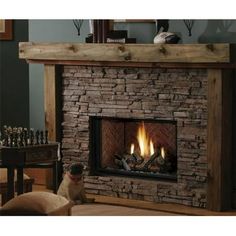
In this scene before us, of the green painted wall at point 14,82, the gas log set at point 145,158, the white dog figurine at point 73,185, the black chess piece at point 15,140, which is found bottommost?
the white dog figurine at point 73,185

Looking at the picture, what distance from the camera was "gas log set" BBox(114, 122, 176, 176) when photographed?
5762mm

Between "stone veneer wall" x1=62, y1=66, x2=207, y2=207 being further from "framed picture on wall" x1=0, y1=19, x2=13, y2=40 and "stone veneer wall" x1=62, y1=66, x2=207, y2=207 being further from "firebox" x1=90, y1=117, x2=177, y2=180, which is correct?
"framed picture on wall" x1=0, y1=19, x2=13, y2=40

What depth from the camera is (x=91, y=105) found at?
5992mm

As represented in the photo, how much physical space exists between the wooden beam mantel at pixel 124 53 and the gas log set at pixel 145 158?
0.56 metres

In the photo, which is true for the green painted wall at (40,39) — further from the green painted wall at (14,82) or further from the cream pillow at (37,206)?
the cream pillow at (37,206)

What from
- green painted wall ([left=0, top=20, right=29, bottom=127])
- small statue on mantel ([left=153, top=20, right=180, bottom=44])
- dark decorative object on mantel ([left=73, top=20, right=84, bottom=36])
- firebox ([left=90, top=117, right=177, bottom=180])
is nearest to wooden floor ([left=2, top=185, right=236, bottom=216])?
firebox ([left=90, top=117, right=177, bottom=180])

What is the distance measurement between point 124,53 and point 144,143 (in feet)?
2.25

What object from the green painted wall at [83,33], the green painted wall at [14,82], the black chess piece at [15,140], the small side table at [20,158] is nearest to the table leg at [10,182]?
the small side table at [20,158]

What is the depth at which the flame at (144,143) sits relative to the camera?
5859mm

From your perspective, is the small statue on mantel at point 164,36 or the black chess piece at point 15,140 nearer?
the black chess piece at point 15,140

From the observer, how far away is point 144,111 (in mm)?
5719

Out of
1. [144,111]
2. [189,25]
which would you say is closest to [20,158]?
[144,111]
